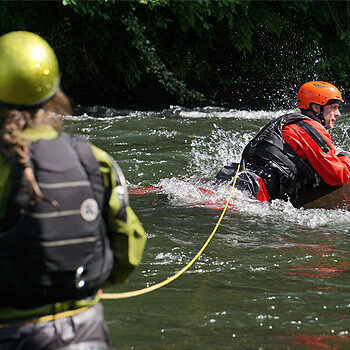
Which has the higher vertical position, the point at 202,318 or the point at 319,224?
the point at 202,318

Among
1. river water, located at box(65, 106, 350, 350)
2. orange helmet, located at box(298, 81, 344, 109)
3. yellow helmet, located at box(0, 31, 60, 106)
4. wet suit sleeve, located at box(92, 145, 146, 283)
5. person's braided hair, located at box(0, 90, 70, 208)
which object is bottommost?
river water, located at box(65, 106, 350, 350)

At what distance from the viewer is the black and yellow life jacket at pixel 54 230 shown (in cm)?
206

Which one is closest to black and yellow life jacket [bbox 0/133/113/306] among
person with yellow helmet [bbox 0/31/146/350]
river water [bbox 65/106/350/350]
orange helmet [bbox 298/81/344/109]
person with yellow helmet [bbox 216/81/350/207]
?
person with yellow helmet [bbox 0/31/146/350]

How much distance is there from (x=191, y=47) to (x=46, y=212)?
13309 mm

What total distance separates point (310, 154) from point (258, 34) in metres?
9.52

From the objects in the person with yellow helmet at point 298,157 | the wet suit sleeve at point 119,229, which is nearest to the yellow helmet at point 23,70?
the wet suit sleeve at point 119,229

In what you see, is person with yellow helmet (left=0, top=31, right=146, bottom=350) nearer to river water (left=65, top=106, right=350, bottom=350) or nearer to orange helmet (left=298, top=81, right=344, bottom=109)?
river water (left=65, top=106, right=350, bottom=350)

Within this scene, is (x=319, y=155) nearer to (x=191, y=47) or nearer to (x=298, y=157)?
(x=298, y=157)

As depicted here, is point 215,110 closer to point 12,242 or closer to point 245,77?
point 245,77

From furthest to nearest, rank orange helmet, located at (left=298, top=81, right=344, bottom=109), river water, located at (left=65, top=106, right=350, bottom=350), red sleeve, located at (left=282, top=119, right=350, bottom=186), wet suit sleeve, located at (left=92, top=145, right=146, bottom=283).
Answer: orange helmet, located at (left=298, top=81, right=344, bottom=109)
red sleeve, located at (left=282, top=119, right=350, bottom=186)
river water, located at (left=65, top=106, right=350, bottom=350)
wet suit sleeve, located at (left=92, top=145, right=146, bottom=283)

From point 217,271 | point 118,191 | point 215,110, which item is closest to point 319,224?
point 217,271

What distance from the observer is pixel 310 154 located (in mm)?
6188

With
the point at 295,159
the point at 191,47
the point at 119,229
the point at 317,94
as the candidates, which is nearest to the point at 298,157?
the point at 295,159

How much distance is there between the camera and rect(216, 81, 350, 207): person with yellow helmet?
617cm
